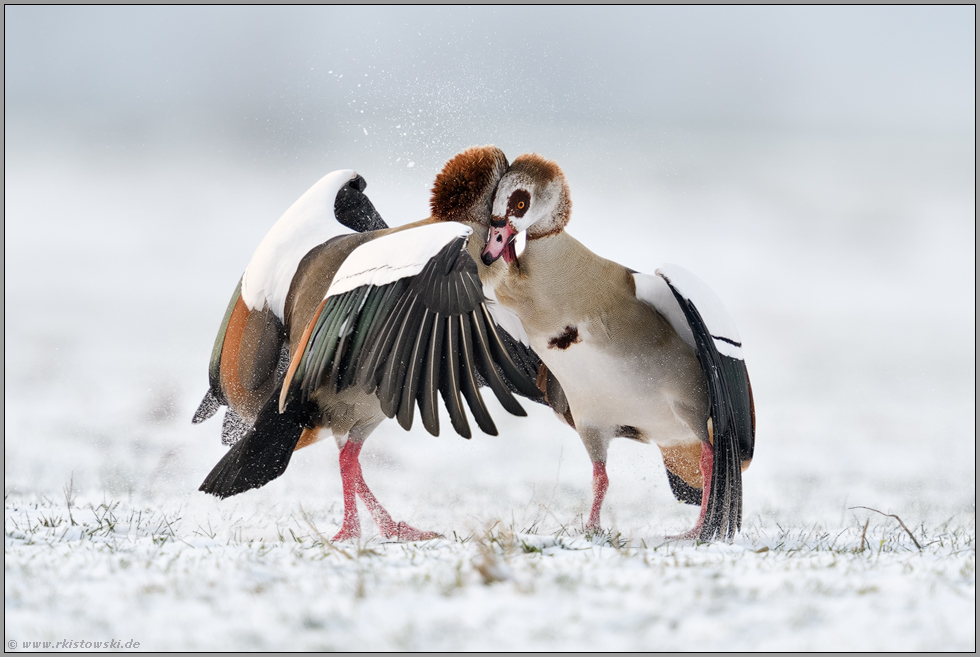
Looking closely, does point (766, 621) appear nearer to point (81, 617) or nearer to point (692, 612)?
point (692, 612)

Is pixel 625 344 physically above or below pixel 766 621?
above

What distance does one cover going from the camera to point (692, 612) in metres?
2.17

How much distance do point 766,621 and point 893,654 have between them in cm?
30

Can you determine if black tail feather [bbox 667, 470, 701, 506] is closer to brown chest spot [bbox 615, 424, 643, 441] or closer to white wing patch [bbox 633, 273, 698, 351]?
brown chest spot [bbox 615, 424, 643, 441]

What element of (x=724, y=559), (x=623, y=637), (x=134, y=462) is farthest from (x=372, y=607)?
(x=134, y=462)

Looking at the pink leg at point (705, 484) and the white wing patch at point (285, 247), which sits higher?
the white wing patch at point (285, 247)

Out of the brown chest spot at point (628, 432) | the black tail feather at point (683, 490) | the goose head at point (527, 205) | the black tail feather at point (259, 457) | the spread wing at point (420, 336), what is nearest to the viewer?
the spread wing at point (420, 336)

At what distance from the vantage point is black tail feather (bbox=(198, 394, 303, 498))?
358 centimetres

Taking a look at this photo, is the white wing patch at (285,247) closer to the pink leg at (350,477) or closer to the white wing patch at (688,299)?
the pink leg at (350,477)

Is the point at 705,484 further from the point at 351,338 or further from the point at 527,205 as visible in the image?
the point at 351,338

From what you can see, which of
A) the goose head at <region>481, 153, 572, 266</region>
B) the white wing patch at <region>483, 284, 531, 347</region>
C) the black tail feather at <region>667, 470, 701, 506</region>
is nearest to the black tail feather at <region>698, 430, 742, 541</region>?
the black tail feather at <region>667, 470, 701, 506</region>

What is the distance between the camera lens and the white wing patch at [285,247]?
406 cm

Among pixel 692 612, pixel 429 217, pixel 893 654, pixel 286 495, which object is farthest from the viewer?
pixel 286 495

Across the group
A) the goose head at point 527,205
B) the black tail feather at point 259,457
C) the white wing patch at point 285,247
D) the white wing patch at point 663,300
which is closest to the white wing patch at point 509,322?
the goose head at point 527,205
